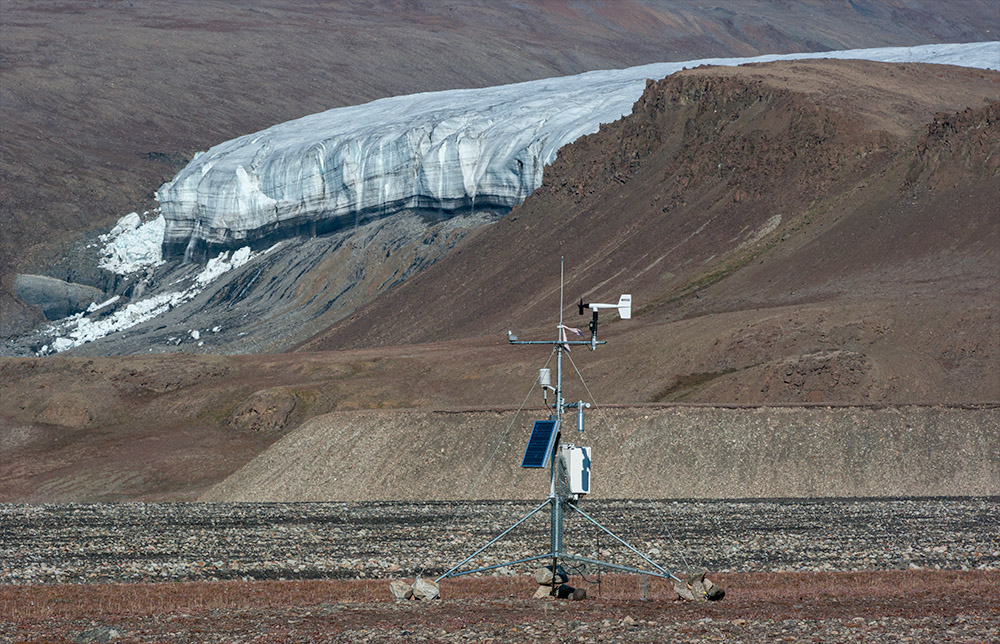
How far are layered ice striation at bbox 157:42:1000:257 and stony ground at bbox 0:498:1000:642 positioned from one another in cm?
6257

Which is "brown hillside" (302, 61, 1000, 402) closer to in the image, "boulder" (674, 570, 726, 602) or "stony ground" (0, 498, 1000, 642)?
"stony ground" (0, 498, 1000, 642)

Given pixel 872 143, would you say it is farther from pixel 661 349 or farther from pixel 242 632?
pixel 242 632

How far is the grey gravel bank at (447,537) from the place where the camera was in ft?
91.5

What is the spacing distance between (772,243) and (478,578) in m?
44.1

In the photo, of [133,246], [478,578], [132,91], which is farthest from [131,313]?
[478,578]

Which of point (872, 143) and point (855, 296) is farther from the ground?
point (872, 143)

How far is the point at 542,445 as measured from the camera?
20141 millimetres

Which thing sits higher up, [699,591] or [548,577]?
[548,577]

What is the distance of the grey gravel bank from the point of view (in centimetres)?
2788

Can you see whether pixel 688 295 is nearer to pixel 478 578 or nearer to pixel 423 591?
pixel 478 578

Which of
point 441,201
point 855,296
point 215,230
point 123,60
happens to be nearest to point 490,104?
point 441,201

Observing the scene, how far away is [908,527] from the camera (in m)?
30.5

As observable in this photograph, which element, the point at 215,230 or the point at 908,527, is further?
the point at 215,230

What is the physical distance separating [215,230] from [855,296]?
226 feet
